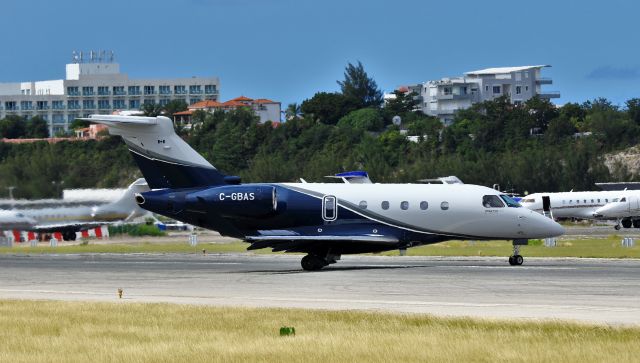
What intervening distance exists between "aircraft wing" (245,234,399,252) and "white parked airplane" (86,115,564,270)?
0.15 ft

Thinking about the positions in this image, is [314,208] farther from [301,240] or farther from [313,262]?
[313,262]

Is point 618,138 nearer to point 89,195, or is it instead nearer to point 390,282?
point 89,195

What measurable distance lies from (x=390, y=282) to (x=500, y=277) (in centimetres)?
359

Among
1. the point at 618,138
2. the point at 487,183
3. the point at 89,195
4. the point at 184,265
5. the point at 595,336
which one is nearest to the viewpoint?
the point at 595,336

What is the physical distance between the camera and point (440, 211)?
44.8m

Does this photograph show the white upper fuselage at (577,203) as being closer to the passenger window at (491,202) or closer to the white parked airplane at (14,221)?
the white parked airplane at (14,221)

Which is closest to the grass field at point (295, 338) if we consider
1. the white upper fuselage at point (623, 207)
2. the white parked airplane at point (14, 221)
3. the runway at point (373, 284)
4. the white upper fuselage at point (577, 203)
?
the runway at point (373, 284)

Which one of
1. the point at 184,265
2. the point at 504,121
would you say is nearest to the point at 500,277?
the point at 184,265

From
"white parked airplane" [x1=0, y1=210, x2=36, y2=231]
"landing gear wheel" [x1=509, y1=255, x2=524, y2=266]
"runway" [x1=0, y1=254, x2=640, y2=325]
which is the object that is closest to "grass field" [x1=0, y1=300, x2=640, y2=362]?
"runway" [x1=0, y1=254, x2=640, y2=325]

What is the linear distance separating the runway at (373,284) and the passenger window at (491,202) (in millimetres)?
2135

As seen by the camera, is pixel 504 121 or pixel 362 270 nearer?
pixel 362 270

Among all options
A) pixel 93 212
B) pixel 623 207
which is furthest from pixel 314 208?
pixel 623 207

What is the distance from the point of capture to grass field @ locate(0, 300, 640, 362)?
797 inches

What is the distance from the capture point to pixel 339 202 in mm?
44625
